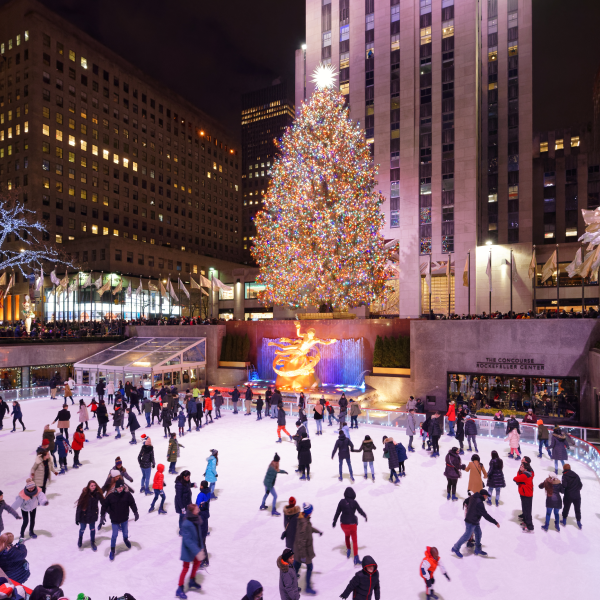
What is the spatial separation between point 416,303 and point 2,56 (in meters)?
66.8

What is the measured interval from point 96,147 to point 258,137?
9397cm

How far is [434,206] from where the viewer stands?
41.9 m

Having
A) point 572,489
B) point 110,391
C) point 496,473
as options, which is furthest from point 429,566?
point 110,391

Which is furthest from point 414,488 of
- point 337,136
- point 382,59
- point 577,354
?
point 382,59

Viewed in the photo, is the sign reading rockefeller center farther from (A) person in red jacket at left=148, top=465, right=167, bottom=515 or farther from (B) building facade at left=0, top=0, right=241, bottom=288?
(B) building facade at left=0, top=0, right=241, bottom=288

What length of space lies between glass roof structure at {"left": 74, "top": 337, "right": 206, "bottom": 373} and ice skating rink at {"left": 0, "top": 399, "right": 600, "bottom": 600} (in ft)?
43.0

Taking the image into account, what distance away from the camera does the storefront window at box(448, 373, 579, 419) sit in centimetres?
2175

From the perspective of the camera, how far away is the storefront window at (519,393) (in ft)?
71.4

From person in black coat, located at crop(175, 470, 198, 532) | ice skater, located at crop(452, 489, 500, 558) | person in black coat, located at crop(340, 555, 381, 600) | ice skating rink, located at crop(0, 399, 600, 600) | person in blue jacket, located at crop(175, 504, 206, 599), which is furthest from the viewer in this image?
person in black coat, located at crop(175, 470, 198, 532)

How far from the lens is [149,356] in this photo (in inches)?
1117

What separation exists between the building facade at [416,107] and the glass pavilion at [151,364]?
20.5 meters

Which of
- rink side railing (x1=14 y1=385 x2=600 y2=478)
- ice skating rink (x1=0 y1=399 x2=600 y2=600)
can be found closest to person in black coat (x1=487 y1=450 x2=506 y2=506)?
ice skating rink (x1=0 y1=399 x2=600 y2=600)

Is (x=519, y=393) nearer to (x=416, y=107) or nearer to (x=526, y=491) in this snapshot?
(x=526, y=491)

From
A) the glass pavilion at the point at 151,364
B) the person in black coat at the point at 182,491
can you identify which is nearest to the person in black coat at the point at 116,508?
the person in black coat at the point at 182,491
